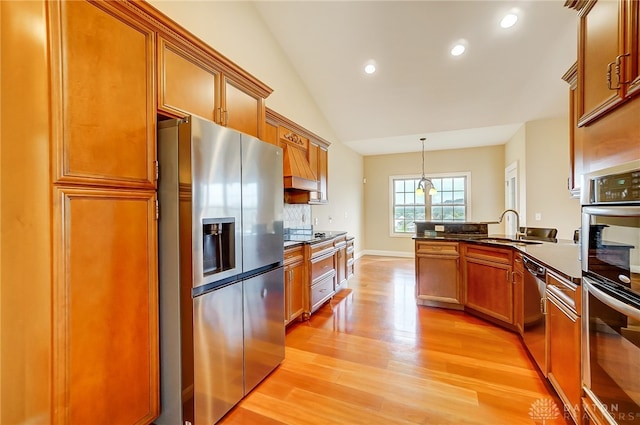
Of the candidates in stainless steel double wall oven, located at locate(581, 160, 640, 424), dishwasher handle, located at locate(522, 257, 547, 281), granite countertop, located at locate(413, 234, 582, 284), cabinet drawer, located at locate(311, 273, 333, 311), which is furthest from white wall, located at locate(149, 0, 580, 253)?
stainless steel double wall oven, located at locate(581, 160, 640, 424)

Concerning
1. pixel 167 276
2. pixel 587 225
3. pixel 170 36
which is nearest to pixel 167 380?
pixel 167 276

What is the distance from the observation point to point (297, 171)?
3.63m

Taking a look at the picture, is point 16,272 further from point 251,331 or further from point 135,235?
point 251,331

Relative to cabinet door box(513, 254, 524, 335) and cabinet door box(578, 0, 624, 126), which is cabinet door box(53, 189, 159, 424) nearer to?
cabinet door box(578, 0, 624, 126)

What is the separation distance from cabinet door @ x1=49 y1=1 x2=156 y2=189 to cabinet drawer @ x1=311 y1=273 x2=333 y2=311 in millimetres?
2282

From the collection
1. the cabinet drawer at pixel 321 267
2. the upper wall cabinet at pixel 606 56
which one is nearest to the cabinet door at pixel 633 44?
the upper wall cabinet at pixel 606 56

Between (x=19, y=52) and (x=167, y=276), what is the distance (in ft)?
3.82

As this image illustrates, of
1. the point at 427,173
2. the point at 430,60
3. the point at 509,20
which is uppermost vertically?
the point at 509,20

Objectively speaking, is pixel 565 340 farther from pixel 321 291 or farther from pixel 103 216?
pixel 103 216

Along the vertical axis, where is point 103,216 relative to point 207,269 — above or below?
above

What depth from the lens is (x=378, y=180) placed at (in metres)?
7.67

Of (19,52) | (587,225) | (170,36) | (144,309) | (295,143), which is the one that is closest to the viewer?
(19,52)

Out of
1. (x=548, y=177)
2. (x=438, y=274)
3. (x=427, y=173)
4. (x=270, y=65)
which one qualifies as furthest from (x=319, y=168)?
(x=427, y=173)

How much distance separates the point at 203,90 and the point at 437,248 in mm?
3070
